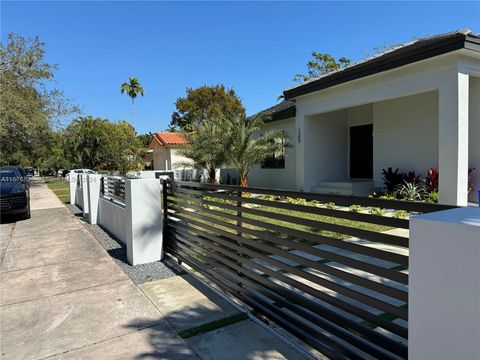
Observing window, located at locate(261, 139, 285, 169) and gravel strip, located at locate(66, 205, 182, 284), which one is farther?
window, located at locate(261, 139, 285, 169)

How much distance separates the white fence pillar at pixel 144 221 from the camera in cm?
562

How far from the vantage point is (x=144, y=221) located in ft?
18.8

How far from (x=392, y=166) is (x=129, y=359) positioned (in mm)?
11735

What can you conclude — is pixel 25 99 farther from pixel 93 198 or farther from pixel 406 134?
pixel 406 134

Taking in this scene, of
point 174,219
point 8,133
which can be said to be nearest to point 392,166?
point 174,219

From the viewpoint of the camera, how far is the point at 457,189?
862cm

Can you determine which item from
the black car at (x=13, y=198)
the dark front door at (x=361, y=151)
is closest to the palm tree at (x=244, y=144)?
the dark front door at (x=361, y=151)

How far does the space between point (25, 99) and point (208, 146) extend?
13959 mm

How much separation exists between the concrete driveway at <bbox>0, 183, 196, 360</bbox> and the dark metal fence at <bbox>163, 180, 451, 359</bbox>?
3.09 feet

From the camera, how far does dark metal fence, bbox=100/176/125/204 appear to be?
25.3 feet

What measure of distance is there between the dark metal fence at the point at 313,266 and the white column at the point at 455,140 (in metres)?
4.94

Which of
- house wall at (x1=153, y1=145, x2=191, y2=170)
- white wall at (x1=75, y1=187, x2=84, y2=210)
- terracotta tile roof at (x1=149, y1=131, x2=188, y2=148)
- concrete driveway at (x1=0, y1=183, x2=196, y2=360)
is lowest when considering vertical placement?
concrete driveway at (x1=0, y1=183, x2=196, y2=360)

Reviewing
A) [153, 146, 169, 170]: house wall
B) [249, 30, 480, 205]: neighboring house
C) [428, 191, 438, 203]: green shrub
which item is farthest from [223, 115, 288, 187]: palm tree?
[153, 146, 169, 170]: house wall

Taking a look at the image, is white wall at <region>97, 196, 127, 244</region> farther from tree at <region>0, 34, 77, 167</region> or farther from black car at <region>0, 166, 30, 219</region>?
tree at <region>0, 34, 77, 167</region>
